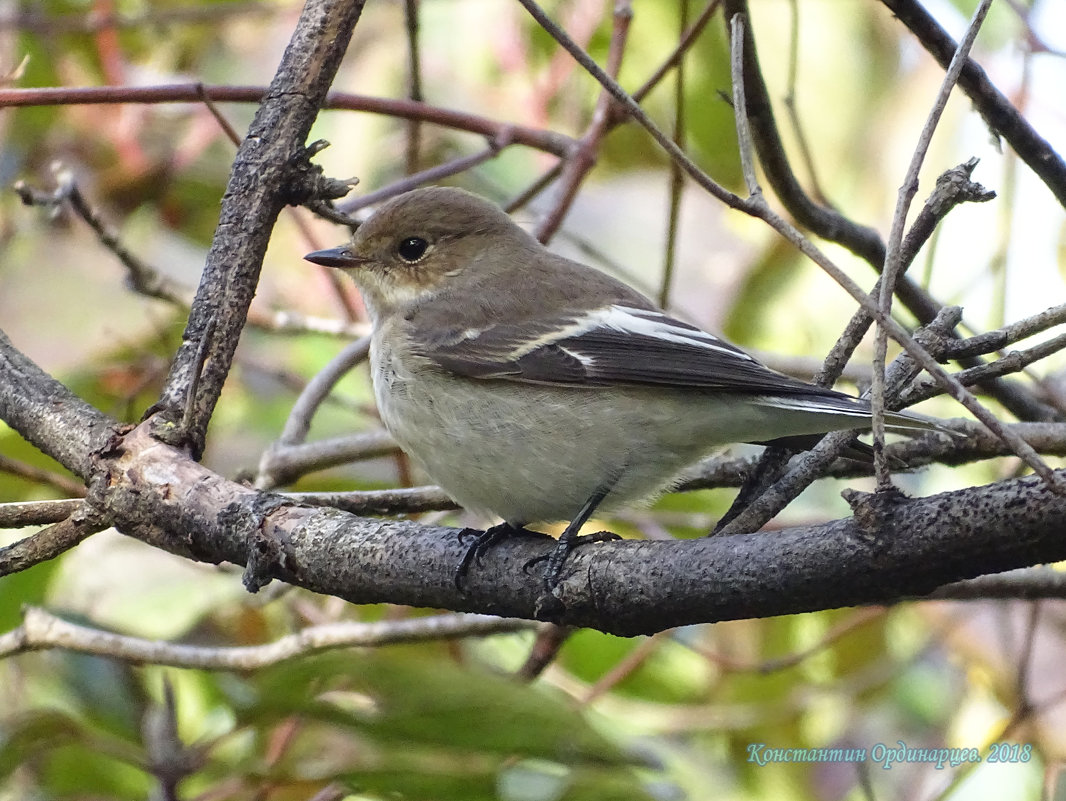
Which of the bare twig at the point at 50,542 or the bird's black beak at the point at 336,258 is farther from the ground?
the bird's black beak at the point at 336,258

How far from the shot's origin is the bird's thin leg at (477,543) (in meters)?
2.02

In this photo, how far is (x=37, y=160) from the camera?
Result: 5297 mm

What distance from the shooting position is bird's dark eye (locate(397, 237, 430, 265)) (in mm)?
3645

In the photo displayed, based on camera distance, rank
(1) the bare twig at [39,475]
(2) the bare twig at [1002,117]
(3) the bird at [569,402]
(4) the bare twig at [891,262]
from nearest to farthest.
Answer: (4) the bare twig at [891,262] → (2) the bare twig at [1002,117] → (3) the bird at [569,402] → (1) the bare twig at [39,475]

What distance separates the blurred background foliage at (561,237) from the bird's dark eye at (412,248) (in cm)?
58

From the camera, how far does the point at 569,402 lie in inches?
112

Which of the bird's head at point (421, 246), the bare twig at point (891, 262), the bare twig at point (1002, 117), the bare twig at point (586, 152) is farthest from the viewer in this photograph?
the bird's head at point (421, 246)

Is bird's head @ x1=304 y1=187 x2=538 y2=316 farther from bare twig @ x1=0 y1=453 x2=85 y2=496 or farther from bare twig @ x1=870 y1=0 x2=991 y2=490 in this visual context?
bare twig @ x1=870 y1=0 x2=991 y2=490

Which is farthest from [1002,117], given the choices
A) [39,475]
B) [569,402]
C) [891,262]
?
[39,475]

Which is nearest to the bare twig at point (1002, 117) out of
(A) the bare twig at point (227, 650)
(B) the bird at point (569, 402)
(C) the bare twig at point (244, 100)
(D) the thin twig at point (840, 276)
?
(B) the bird at point (569, 402)

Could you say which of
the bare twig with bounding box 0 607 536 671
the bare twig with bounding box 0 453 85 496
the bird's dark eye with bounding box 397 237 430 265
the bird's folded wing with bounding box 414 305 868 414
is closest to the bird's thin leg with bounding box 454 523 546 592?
the bare twig with bounding box 0 607 536 671

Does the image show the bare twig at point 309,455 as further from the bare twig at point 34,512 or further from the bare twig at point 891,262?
the bare twig at point 891,262

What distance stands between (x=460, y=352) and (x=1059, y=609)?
353cm

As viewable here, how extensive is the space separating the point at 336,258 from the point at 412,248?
27cm
